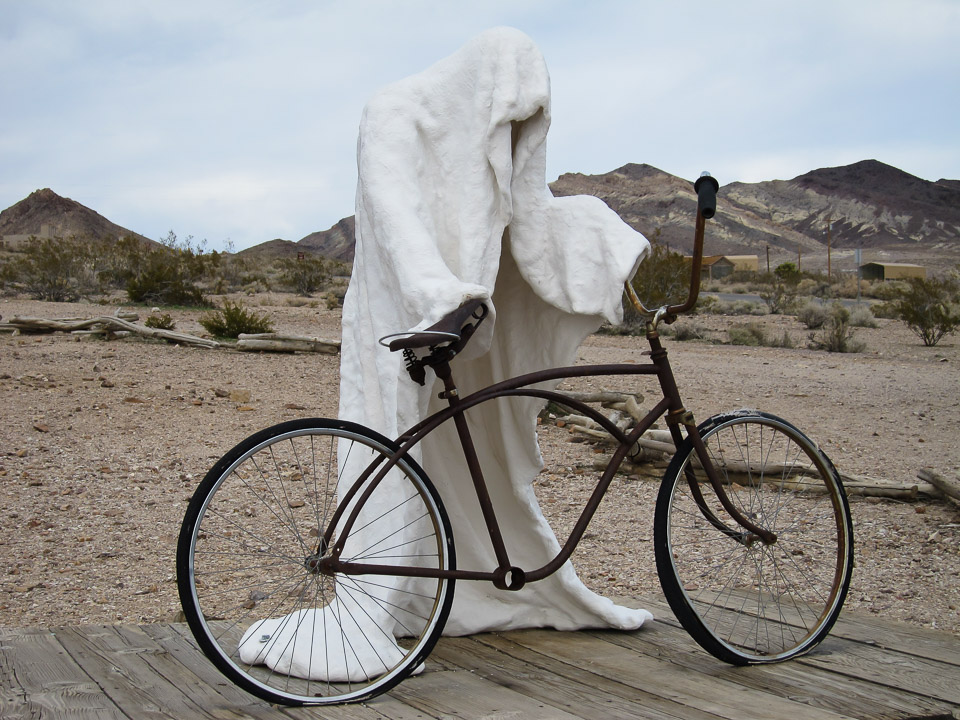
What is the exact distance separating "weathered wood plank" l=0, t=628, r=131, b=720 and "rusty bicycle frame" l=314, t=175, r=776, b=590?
614 mm

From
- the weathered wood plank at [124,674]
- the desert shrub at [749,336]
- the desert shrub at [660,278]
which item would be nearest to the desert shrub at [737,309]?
the desert shrub at [660,278]

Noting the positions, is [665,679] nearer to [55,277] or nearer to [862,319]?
[862,319]

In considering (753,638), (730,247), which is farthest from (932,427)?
(730,247)

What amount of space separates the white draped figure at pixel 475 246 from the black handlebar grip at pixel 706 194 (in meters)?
0.22

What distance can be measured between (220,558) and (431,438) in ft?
7.24

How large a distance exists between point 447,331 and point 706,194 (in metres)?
0.82

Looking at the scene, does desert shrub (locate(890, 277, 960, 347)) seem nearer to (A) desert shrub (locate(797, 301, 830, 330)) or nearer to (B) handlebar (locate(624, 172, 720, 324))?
(A) desert shrub (locate(797, 301, 830, 330))

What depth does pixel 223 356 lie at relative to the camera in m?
10.1

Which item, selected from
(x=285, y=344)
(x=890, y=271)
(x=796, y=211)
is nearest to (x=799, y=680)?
(x=285, y=344)

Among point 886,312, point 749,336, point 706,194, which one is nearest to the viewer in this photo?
point 706,194

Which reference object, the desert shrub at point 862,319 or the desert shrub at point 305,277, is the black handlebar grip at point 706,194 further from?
the desert shrub at point 305,277

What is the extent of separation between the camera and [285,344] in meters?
10.7

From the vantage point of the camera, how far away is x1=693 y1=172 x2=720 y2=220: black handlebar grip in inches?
93.5

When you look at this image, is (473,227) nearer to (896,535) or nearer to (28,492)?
(896,535)
